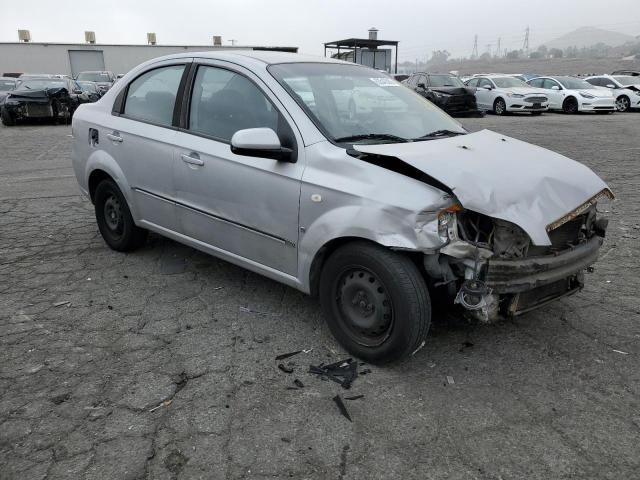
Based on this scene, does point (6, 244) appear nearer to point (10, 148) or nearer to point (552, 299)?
point (552, 299)

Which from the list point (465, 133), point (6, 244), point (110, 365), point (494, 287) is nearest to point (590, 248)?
point (494, 287)

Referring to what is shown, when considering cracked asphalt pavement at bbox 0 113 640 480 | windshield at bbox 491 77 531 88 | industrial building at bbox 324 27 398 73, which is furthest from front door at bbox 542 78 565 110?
cracked asphalt pavement at bbox 0 113 640 480

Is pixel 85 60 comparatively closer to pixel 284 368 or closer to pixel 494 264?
pixel 284 368

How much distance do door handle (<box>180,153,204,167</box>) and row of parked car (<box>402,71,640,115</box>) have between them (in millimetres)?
16857

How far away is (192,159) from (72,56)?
44.5 meters

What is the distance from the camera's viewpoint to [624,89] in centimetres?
2248

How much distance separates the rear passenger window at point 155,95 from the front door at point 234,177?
0.26 metres

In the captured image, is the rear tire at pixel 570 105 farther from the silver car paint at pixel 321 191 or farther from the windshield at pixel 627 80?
the silver car paint at pixel 321 191

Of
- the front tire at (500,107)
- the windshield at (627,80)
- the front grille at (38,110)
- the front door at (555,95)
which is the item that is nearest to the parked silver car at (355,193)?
the front grille at (38,110)

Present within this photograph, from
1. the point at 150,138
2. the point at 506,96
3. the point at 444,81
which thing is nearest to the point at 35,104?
the point at 444,81

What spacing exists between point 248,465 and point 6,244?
159 inches

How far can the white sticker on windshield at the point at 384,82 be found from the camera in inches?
163

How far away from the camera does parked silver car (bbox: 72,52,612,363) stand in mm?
2883

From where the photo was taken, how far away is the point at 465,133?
3.97 meters
